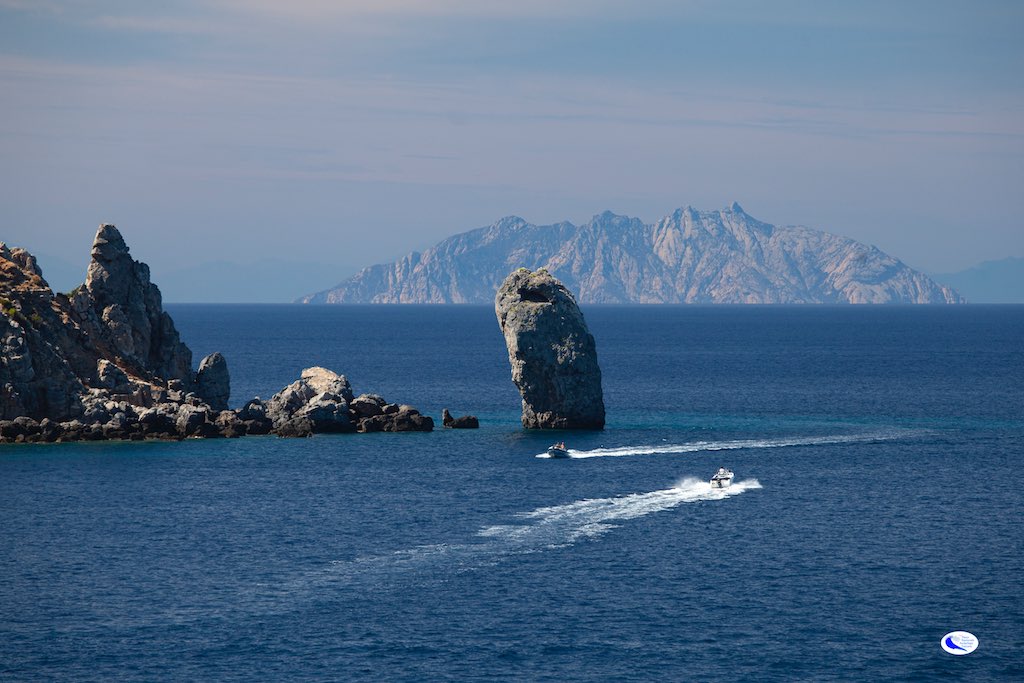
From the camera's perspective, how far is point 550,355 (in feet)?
430

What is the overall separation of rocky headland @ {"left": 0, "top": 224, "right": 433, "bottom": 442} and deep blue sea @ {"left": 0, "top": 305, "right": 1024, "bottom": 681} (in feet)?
14.3

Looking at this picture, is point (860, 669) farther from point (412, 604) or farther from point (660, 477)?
point (660, 477)

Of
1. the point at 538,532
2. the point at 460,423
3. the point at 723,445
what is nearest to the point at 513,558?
the point at 538,532

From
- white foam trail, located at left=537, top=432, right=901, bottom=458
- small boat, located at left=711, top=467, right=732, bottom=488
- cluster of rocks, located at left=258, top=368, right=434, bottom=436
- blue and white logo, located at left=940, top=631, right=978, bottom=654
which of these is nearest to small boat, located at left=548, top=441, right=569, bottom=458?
white foam trail, located at left=537, top=432, right=901, bottom=458

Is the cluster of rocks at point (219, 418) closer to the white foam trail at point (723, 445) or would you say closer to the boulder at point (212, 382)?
the boulder at point (212, 382)

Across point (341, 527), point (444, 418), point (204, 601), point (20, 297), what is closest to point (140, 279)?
point (20, 297)

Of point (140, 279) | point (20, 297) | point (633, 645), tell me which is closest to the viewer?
point (633, 645)

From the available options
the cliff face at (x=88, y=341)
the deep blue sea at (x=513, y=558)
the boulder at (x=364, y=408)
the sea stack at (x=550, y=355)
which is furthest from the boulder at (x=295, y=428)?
the sea stack at (x=550, y=355)

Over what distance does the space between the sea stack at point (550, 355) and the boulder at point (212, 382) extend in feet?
105

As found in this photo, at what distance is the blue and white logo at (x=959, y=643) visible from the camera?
Answer: 60719 mm

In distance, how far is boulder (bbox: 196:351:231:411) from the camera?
14188 cm

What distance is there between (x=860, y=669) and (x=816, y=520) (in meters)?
31.1

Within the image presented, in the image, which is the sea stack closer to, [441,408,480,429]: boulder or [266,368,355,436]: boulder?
Result: [441,408,480,429]: boulder

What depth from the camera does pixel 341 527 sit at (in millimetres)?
87500
